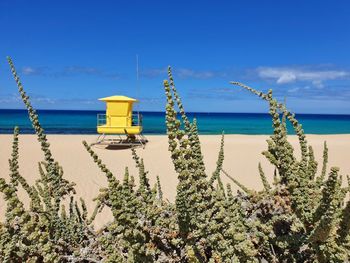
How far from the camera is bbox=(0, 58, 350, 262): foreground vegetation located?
1.23 meters

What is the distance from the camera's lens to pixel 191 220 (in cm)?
141

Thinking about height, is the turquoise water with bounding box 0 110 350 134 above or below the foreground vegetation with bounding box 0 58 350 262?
below

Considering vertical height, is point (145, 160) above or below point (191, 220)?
below

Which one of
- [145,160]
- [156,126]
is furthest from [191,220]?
[156,126]

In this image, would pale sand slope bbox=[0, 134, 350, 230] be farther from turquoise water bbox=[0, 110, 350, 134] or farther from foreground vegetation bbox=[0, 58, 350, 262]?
foreground vegetation bbox=[0, 58, 350, 262]

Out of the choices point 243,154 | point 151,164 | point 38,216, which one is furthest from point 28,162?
point 38,216

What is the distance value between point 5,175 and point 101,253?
12552 mm

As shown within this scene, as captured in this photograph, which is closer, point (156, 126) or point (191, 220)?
point (191, 220)

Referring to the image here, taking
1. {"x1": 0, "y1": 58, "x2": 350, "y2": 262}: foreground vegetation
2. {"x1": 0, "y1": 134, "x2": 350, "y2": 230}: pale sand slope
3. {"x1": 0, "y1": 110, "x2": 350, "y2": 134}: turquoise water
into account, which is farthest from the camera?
{"x1": 0, "y1": 110, "x2": 350, "y2": 134}: turquoise water

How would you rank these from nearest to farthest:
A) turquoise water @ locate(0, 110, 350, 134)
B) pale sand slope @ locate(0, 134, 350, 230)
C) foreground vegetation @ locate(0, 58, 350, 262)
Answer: foreground vegetation @ locate(0, 58, 350, 262) → pale sand slope @ locate(0, 134, 350, 230) → turquoise water @ locate(0, 110, 350, 134)

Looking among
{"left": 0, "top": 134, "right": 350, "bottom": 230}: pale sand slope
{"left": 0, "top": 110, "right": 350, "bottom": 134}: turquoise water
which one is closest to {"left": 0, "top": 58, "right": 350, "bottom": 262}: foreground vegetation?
{"left": 0, "top": 134, "right": 350, "bottom": 230}: pale sand slope

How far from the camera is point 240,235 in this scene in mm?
1361

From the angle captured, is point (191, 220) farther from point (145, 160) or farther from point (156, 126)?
point (156, 126)

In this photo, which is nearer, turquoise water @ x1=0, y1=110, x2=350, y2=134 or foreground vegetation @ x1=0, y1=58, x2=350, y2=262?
foreground vegetation @ x1=0, y1=58, x2=350, y2=262
